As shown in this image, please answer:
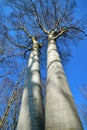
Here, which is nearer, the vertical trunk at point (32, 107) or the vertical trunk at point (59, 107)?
the vertical trunk at point (59, 107)

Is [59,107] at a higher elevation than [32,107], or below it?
below

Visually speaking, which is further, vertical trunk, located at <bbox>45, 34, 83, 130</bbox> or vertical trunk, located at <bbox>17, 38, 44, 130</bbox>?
vertical trunk, located at <bbox>17, 38, 44, 130</bbox>

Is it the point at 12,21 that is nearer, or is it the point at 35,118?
the point at 35,118

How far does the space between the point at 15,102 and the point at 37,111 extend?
7.16 meters

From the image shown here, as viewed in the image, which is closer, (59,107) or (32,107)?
(59,107)

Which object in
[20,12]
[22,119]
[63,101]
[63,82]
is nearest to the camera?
[63,101]

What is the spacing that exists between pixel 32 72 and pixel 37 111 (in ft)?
3.68

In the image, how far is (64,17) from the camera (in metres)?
7.25

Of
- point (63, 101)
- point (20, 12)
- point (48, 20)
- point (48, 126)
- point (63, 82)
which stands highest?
point (20, 12)

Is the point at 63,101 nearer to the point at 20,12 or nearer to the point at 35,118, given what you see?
the point at 35,118

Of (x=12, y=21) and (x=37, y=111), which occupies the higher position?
(x=12, y=21)

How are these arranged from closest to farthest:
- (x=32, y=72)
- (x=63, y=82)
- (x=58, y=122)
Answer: (x=58, y=122) < (x=63, y=82) < (x=32, y=72)

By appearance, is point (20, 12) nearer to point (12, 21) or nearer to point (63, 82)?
point (12, 21)

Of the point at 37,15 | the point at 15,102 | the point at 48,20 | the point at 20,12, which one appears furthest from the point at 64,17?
the point at 15,102
